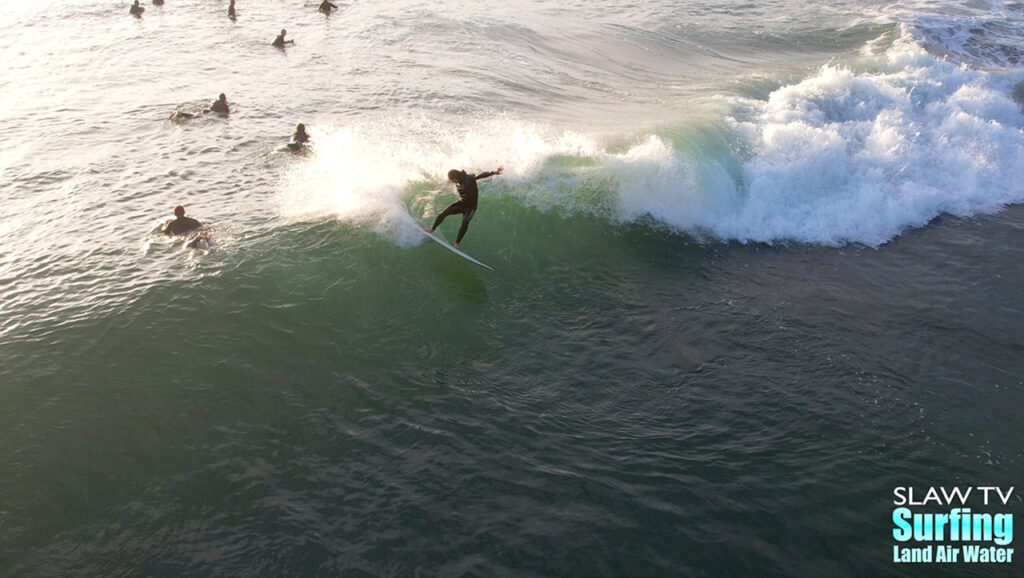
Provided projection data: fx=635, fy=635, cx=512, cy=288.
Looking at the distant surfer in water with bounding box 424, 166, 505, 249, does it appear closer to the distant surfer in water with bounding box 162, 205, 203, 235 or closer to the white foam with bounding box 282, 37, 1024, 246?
the white foam with bounding box 282, 37, 1024, 246

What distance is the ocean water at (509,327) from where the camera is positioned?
7.36 m

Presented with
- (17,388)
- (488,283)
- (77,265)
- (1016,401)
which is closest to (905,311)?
(1016,401)

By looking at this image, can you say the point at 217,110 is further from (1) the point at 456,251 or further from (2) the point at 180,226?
(1) the point at 456,251

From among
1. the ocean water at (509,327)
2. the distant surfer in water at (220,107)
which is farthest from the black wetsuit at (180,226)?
the distant surfer in water at (220,107)

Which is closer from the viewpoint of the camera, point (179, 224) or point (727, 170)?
point (179, 224)

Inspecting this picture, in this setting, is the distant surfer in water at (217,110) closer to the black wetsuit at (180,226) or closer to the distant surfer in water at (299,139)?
the distant surfer in water at (299,139)

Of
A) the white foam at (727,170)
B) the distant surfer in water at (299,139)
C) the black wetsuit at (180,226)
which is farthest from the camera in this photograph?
the distant surfer in water at (299,139)

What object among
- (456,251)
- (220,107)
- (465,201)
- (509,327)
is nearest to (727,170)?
(465,201)

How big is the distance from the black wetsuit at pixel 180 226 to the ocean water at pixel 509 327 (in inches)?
Result: 15.7

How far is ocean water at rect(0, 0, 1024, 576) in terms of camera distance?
7.36 m

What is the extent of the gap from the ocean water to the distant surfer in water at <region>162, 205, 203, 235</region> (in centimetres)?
40

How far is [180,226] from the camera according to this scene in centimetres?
1261

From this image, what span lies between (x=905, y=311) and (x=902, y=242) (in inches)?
134

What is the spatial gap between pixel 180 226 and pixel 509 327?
704cm
